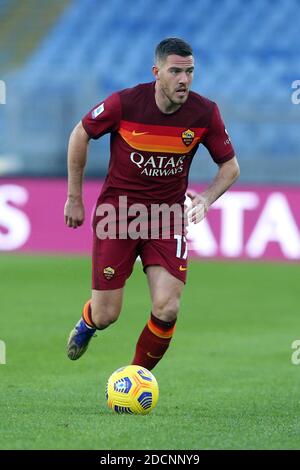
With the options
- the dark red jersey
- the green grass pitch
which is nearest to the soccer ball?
the green grass pitch

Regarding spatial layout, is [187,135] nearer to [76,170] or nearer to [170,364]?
[76,170]

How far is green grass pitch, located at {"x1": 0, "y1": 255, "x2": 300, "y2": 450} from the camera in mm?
5328

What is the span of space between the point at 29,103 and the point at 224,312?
614 centimetres

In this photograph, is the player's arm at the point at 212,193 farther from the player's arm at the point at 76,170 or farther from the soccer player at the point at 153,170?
the player's arm at the point at 76,170

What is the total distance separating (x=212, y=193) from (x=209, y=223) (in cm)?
879

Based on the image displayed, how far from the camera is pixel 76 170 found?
668cm

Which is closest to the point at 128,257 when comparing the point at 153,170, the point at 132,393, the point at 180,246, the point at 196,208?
the point at 180,246

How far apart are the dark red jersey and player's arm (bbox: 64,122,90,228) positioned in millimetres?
70

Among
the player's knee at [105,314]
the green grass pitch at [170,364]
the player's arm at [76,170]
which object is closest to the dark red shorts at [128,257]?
the player's knee at [105,314]

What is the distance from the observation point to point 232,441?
5148 mm

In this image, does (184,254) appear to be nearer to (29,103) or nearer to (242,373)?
(242,373)

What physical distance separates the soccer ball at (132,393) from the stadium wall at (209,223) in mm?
9079

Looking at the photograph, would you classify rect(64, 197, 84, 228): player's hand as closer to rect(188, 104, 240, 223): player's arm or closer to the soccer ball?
rect(188, 104, 240, 223): player's arm

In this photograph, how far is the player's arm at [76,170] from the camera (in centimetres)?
664
